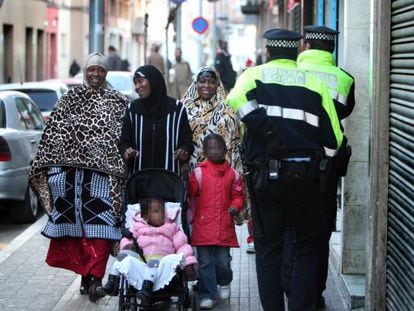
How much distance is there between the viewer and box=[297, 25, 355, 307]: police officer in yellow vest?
275 inches

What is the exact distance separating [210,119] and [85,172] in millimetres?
1128

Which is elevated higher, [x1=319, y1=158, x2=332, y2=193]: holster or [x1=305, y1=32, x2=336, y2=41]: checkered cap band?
[x1=305, y1=32, x2=336, y2=41]: checkered cap band

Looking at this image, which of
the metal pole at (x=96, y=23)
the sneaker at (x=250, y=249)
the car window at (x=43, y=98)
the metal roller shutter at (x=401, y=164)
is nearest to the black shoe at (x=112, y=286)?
the metal roller shutter at (x=401, y=164)

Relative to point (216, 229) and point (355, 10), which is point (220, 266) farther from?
point (355, 10)

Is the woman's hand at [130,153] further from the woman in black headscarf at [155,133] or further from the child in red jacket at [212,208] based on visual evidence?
the child in red jacket at [212,208]

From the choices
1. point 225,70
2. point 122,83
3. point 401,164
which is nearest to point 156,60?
point 225,70

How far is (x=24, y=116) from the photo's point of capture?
43.5 ft

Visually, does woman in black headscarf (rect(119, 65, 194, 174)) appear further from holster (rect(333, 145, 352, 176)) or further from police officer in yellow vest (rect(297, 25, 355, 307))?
holster (rect(333, 145, 352, 176))

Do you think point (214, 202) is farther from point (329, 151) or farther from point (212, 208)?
point (329, 151)

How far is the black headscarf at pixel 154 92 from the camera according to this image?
7.75m

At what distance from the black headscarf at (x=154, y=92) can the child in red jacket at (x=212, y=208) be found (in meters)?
0.43

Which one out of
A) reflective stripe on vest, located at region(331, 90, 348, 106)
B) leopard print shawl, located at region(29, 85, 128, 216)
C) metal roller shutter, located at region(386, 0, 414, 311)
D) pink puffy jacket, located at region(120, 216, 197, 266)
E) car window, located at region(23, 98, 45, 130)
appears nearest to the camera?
metal roller shutter, located at region(386, 0, 414, 311)

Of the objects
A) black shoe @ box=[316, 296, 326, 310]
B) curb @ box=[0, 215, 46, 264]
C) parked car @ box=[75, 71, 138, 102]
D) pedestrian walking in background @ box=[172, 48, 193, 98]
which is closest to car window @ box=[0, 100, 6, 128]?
curb @ box=[0, 215, 46, 264]

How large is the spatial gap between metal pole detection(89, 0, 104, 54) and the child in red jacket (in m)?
10.7
